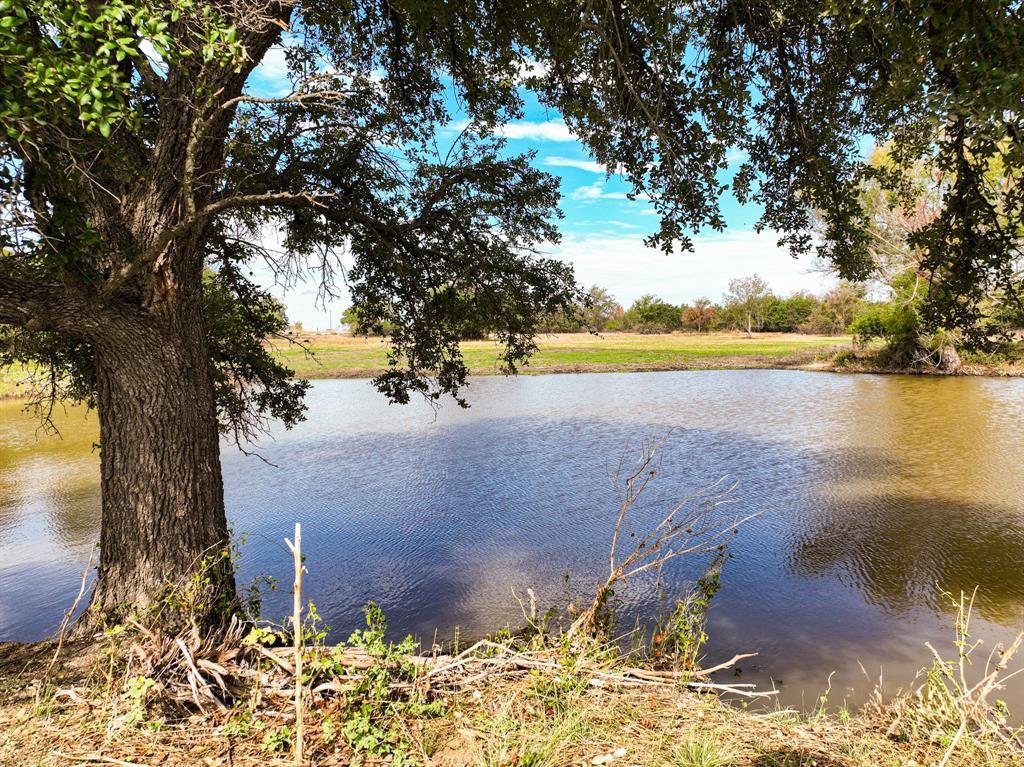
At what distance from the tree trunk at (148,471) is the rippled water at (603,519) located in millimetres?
2397

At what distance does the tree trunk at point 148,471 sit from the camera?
13.3 ft

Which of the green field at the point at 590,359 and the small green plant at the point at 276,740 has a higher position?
the green field at the point at 590,359

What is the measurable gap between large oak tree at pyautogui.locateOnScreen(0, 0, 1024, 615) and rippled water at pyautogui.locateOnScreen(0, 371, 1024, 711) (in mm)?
2531

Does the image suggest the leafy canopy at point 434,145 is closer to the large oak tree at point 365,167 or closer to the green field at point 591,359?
the large oak tree at point 365,167

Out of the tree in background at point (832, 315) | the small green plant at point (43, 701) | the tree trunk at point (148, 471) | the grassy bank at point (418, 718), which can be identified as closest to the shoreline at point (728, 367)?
the tree in background at point (832, 315)

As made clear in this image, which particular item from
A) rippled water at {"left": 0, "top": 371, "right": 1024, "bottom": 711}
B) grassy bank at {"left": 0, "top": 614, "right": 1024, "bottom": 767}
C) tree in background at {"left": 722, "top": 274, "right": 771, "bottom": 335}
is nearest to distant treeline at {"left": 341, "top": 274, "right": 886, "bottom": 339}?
tree in background at {"left": 722, "top": 274, "right": 771, "bottom": 335}

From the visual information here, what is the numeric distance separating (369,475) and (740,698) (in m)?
8.58

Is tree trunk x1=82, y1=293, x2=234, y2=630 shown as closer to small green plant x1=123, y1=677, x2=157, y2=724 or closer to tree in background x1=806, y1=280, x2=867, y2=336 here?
small green plant x1=123, y1=677, x2=157, y2=724

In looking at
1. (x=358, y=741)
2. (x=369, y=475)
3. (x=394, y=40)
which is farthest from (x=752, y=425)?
(x=358, y=741)

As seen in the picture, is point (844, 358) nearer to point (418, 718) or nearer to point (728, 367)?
point (728, 367)

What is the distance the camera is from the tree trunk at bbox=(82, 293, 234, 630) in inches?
159

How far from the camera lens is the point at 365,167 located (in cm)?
Result: 603

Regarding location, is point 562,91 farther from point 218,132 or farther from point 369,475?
point 369,475

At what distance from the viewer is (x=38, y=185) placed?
309 centimetres
